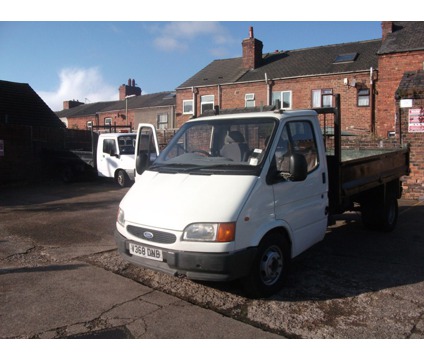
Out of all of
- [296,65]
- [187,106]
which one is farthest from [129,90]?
[296,65]

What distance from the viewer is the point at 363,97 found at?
22.4 meters

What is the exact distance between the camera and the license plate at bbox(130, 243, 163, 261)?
392 cm

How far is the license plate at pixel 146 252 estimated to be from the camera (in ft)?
12.9

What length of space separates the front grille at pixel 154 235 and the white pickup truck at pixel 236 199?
0.01 meters

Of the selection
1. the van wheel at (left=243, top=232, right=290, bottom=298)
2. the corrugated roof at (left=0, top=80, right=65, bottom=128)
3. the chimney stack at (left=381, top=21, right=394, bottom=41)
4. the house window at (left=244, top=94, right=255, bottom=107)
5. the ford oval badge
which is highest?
the chimney stack at (left=381, top=21, right=394, bottom=41)

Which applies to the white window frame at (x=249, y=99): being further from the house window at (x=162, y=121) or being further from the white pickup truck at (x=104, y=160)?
the white pickup truck at (x=104, y=160)

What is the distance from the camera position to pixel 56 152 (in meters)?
16.4

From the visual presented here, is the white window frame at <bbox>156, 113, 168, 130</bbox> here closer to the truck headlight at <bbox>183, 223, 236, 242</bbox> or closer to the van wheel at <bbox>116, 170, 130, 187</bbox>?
the van wheel at <bbox>116, 170, 130, 187</bbox>

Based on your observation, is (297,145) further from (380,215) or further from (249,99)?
(249,99)

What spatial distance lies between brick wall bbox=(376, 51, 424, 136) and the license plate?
18.9 meters

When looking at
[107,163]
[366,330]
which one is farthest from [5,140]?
[366,330]


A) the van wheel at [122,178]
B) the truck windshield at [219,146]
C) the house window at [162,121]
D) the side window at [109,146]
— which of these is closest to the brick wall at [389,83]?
the van wheel at [122,178]

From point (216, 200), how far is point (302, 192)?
1.27 meters

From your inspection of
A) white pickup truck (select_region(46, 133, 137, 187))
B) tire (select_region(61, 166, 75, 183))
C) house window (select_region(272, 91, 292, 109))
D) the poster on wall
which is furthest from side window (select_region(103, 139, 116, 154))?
house window (select_region(272, 91, 292, 109))
